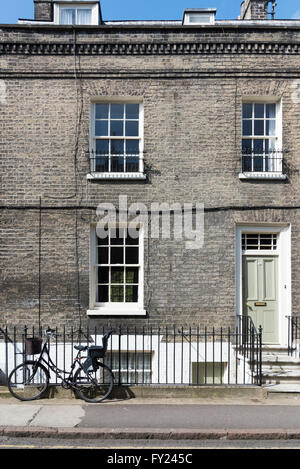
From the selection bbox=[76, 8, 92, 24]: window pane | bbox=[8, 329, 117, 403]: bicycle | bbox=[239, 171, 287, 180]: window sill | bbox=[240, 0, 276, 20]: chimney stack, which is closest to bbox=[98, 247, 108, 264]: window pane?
bbox=[8, 329, 117, 403]: bicycle

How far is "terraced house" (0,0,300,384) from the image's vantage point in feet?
32.9

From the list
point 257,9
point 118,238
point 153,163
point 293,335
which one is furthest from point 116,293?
point 257,9

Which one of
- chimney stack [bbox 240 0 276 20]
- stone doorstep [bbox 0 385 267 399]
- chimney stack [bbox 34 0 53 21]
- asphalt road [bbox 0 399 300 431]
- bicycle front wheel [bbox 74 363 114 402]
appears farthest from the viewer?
chimney stack [bbox 240 0 276 20]

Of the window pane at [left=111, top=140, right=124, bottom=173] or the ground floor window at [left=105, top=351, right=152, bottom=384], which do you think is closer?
the ground floor window at [left=105, top=351, right=152, bottom=384]

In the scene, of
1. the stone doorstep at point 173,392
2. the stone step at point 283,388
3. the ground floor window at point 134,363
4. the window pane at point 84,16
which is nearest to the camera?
the stone doorstep at point 173,392

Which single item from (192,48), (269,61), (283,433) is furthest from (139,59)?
(283,433)

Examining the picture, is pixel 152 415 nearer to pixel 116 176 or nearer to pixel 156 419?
pixel 156 419

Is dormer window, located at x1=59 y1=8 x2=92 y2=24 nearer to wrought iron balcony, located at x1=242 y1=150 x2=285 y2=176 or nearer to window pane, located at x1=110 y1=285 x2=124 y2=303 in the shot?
wrought iron balcony, located at x1=242 y1=150 x2=285 y2=176

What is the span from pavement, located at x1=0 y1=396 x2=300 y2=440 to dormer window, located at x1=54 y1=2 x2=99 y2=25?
940 cm

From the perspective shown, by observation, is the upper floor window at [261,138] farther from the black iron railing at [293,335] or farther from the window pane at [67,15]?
the window pane at [67,15]

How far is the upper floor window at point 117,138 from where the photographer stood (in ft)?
34.1

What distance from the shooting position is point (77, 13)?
1112cm

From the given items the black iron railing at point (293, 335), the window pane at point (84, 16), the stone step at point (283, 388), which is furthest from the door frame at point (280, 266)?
the window pane at point (84, 16)

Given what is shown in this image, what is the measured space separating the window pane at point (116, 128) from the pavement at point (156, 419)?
629 cm
